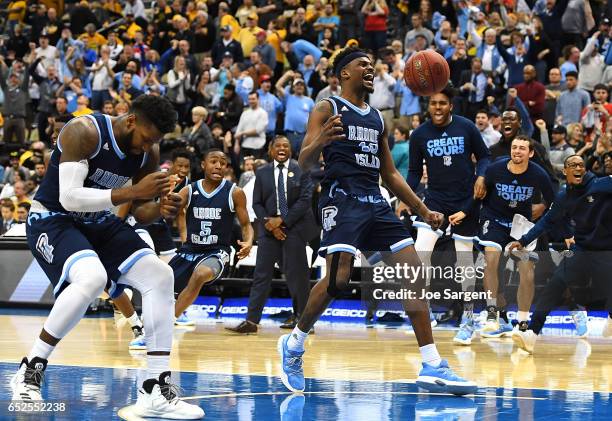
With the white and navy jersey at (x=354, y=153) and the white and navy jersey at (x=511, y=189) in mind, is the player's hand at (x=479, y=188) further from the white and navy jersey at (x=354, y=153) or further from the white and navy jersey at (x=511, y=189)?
the white and navy jersey at (x=354, y=153)

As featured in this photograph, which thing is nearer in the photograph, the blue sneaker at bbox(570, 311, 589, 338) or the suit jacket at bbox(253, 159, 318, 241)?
the blue sneaker at bbox(570, 311, 589, 338)

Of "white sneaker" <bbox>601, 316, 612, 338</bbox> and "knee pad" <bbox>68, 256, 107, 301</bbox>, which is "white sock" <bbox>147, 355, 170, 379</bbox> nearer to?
"knee pad" <bbox>68, 256, 107, 301</bbox>

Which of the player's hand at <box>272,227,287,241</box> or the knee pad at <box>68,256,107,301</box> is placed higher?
the player's hand at <box>272,227,287,241</box>

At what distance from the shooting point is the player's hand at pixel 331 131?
715 cm

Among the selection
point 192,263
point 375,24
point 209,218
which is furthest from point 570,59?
point 192,263

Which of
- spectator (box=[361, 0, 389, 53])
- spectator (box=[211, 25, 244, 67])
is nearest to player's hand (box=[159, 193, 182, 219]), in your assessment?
spectator (box=[361, 0, 389, 53])

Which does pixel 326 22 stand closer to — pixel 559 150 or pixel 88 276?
pixel 559 150

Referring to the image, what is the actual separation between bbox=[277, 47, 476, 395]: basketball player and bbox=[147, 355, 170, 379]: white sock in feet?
4.20

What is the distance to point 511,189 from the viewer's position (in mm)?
11680

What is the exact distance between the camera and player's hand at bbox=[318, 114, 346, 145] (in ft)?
23.5

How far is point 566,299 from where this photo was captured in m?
13.1

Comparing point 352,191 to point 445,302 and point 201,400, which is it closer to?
point 201,400

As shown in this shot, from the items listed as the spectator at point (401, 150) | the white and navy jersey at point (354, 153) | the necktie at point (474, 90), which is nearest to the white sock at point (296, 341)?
the white and navy jersey at point (354, 153)

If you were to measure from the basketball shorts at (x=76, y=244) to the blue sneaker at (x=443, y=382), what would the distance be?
2126 mm
